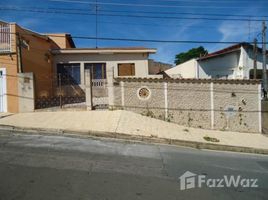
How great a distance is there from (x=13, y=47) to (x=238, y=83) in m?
12.1

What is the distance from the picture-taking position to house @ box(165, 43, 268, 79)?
25188mm

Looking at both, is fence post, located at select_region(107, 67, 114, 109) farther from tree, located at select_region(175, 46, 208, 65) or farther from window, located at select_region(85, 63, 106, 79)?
tree, located at select_region(175, 46, 208, 65)

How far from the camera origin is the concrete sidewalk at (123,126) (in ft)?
37.9

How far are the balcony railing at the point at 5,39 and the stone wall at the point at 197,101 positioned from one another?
5.81 m

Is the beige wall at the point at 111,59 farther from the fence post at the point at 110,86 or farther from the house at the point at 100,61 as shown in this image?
the fence post at the point at 110,86

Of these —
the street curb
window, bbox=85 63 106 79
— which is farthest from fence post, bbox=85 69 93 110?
window, bbox=85 63 106 79

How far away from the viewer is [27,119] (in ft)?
41.8

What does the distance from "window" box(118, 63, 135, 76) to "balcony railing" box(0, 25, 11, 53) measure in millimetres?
8436

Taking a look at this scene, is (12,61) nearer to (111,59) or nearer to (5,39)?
(5,39)

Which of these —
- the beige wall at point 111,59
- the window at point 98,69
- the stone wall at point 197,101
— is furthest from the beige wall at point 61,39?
the stone wall at point 197,101

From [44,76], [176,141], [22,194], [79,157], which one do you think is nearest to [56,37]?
[44,76]

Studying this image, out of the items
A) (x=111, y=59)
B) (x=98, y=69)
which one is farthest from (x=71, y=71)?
(x=111, y=59)

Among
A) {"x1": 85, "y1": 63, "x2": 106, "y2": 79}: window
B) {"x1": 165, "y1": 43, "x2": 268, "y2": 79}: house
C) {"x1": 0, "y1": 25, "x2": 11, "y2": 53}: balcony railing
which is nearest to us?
{"x1": 0, "y1": 25, "x2": 11, "y2": 53}: balcony railing

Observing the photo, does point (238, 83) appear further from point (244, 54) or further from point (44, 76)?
point (44, 76)
